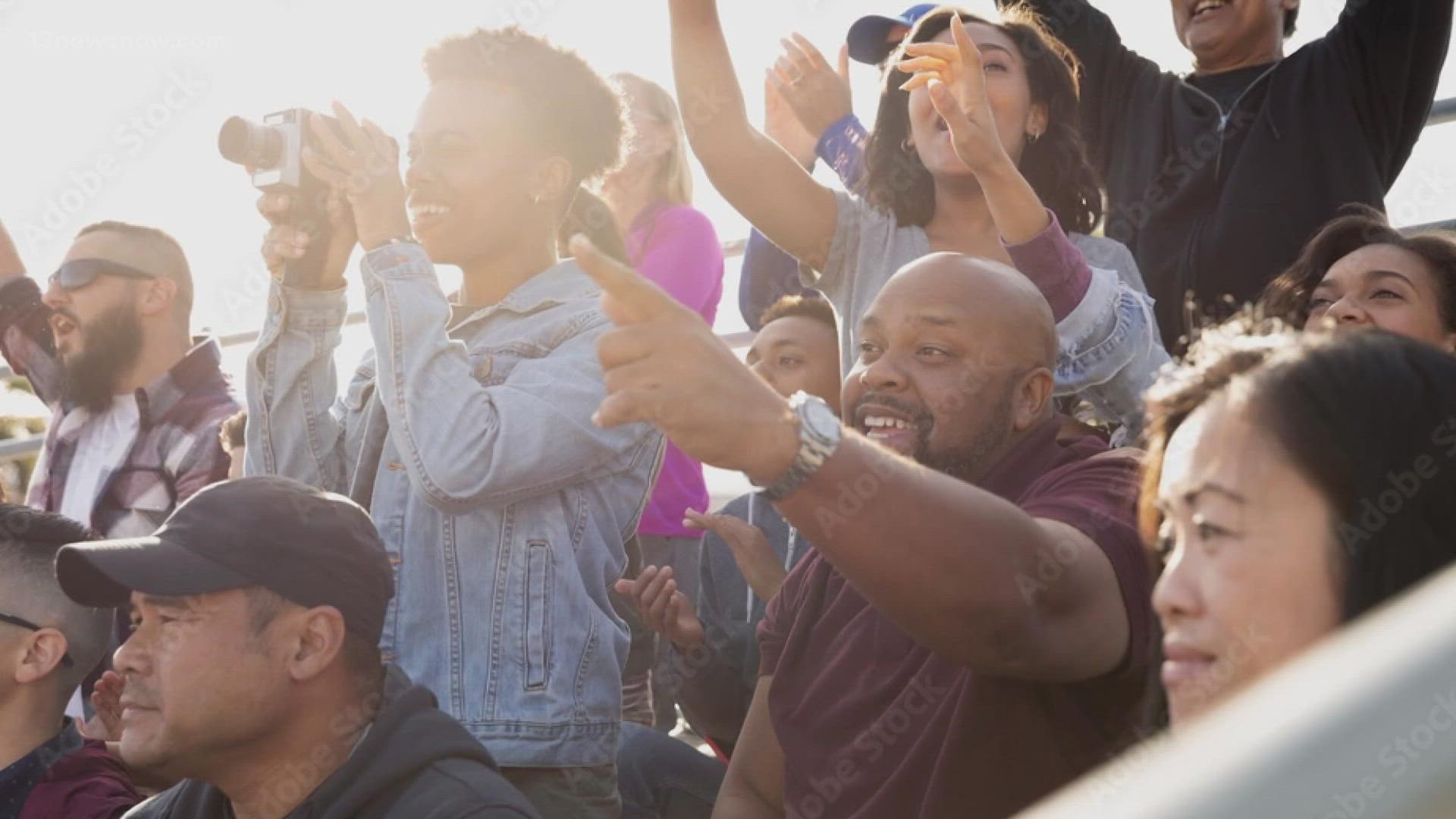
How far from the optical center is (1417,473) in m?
1.58

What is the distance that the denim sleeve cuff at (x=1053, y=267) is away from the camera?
278 centimetres

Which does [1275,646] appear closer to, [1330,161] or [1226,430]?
[1226,430]

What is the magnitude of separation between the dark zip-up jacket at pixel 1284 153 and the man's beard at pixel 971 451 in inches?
39.0

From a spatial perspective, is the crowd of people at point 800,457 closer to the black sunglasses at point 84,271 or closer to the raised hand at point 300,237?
the raised hand at point 300,237

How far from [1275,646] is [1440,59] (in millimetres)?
2227

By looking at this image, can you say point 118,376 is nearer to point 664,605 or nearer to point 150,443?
point 150,443

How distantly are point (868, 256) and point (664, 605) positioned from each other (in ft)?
2.66

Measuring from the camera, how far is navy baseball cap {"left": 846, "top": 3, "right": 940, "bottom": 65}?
148 inches

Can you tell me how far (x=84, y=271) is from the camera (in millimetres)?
4594

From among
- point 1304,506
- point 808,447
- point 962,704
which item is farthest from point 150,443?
point 1304,506

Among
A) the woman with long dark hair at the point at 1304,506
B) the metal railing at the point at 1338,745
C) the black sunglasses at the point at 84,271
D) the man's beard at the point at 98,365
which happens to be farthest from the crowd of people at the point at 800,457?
the metal railing at the point at 1338,745

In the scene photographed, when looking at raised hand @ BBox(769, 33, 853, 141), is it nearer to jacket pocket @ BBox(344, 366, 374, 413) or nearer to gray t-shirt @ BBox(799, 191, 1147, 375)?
gray t-shirt @ BBox(799, 191, 1147, 375)

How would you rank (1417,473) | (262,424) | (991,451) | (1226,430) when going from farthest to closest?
(262,424) → (991,451) → (1226,430) → (1417,473)

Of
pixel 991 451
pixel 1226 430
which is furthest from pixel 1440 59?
pixel 1226 430
